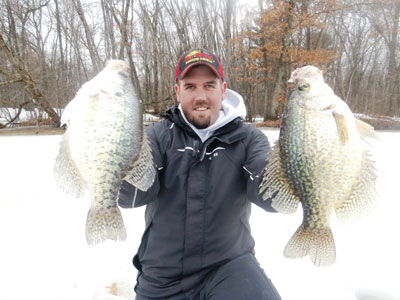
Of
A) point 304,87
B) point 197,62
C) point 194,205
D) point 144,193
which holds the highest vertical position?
point 197,62

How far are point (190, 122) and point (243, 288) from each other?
1367 millimetres

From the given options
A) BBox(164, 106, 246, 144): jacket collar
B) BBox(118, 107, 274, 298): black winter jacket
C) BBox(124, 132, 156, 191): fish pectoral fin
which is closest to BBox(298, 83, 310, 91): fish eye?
BBox(118, 107, 274, 298): black winter jacket

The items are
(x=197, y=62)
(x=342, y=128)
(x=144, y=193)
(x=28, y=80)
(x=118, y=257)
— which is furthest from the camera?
(x=28, y=80)

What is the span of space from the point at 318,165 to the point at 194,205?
99 centimetres

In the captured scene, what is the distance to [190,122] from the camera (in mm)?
2238

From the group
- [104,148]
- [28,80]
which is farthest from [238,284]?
[28,80]

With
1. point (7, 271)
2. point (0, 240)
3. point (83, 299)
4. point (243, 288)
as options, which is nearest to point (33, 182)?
point (0, 240)

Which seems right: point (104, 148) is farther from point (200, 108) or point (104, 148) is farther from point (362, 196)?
point (362, 196)

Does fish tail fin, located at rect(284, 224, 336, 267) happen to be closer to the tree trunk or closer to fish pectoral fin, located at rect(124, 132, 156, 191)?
fish pectoral fin, located at rect(124, 132, 156, 191)

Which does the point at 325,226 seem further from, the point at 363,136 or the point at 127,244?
the point at 127,244

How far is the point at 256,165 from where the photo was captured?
6.36 ft

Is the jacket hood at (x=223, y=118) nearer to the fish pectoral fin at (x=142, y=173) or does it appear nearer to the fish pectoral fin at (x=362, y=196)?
the fish pectoral fin at (x=142, y=173)

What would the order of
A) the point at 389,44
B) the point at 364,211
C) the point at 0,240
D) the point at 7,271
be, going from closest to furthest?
1. the point at 364,211
2. the point at 7,271
3. the point at 0,240
4. the point at 389,44

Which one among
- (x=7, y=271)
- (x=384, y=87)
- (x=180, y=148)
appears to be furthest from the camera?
(x=384, y=87)
